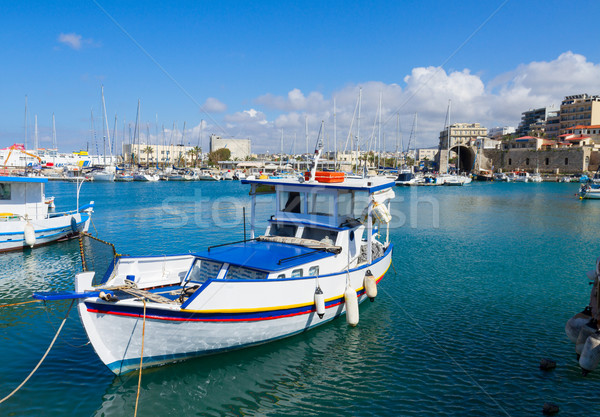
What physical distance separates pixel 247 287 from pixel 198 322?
145cm

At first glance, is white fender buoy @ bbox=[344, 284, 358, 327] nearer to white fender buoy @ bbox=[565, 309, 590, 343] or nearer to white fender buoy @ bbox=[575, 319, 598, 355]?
white fender buoy @ bbox=[565, 309, 590, 343]

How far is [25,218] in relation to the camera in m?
24.8

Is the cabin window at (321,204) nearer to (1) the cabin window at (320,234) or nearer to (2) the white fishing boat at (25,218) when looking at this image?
(1) the cabin window at (320,234)

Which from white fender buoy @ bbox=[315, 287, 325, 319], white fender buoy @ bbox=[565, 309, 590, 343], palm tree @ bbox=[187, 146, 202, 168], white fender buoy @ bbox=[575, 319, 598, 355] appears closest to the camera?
white fender buoy @ bbox=[575, 319, 598, 355]

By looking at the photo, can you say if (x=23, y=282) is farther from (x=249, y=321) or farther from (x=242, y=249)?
(x=249, y=321)

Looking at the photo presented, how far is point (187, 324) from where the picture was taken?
950cm

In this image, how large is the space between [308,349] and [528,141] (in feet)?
482

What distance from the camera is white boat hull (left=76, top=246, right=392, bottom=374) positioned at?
897cm

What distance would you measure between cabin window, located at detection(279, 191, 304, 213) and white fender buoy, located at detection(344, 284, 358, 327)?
3.65 metres

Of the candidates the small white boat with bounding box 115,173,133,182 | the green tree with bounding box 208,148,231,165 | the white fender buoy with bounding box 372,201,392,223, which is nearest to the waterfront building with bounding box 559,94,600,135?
the green tree with bounding box 208,148,231,165

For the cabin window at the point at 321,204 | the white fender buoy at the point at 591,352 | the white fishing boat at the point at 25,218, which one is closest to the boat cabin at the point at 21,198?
the white fishing boat at the point at 25,218

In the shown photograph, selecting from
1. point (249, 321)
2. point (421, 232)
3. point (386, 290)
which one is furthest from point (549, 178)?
point (249, 321)

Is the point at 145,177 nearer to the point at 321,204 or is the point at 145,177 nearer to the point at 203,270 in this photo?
the point at 321,204

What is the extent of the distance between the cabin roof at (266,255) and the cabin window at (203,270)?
0.24 meters
